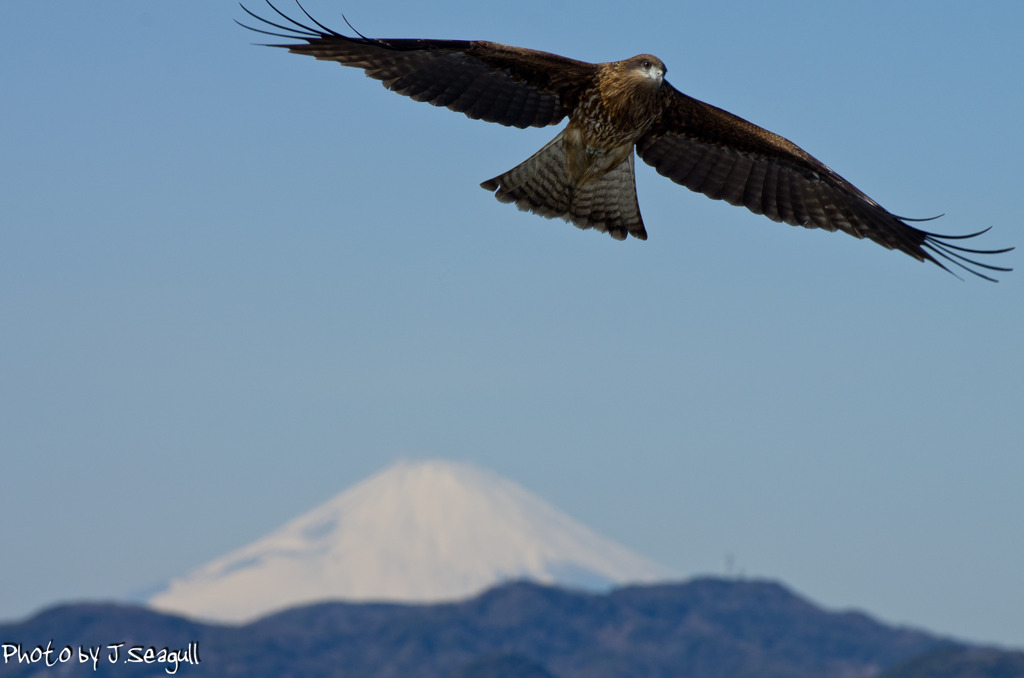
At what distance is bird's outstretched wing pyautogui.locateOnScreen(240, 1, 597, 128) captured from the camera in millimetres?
13562

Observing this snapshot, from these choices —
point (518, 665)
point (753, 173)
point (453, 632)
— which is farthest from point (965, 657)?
point (753, 173)

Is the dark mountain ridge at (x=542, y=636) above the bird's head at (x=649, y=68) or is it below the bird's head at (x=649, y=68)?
above

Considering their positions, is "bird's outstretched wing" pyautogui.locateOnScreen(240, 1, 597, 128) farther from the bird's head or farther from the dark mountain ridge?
the dark mountain ridge

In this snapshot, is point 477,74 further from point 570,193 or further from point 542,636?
point 542,636

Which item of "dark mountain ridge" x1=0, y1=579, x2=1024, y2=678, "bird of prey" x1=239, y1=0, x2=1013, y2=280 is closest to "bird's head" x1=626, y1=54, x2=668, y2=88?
"bird of prey" x1=239, y1=0, x2=1013, y2=280

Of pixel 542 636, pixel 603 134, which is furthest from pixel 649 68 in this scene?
pixel 542 636

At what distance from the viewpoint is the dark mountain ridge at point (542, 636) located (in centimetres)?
13088

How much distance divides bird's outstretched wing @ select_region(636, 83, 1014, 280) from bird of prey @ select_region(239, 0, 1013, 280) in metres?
0.01

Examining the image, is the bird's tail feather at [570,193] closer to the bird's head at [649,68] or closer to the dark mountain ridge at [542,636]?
the bird's head at [649,68]

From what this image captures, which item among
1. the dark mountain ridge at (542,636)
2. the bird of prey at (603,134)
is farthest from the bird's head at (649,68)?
the dark mountain ridge at (542,636)

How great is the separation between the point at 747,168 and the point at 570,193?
254cm

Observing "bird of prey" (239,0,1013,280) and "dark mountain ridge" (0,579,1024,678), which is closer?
"bird of prey" (239,0,1013,280)

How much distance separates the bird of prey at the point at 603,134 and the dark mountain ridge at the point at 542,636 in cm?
11697

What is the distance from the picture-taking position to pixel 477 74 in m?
14.2
